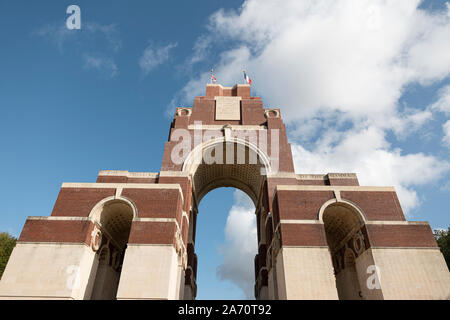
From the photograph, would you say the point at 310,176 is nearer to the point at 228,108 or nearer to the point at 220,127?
the point at 220,127

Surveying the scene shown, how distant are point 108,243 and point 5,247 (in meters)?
20.7

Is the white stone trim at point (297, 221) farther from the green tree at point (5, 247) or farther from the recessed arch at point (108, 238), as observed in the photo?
the green tree at point (5, 247)

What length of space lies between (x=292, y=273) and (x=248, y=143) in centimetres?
1351

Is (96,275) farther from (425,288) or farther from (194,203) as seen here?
(425,288)

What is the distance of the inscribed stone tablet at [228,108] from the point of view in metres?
A: 29.6

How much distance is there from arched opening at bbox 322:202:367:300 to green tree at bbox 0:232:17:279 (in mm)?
34978

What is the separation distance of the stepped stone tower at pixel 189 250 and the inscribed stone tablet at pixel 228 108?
175 inches

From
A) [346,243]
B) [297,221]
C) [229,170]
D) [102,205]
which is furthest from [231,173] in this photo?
[102,205]

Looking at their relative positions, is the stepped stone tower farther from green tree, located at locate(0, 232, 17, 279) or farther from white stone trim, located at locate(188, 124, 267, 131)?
green tree, located at locate(0, 232, 17, 279)

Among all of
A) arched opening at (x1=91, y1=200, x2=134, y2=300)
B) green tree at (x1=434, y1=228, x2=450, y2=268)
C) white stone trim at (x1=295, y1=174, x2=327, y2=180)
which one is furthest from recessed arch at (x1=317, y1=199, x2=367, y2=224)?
green tree at (x1=434, y1=228, x2=450, y2=268)

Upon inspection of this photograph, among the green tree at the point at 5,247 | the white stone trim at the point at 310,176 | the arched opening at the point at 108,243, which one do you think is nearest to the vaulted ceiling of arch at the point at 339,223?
the white stone trim at the point at 310,176

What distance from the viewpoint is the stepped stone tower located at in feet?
53.8

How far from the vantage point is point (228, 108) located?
30453 millimetres

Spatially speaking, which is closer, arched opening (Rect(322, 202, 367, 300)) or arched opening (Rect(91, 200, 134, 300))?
arched opening (Rect(322, 202, 367, 300))
